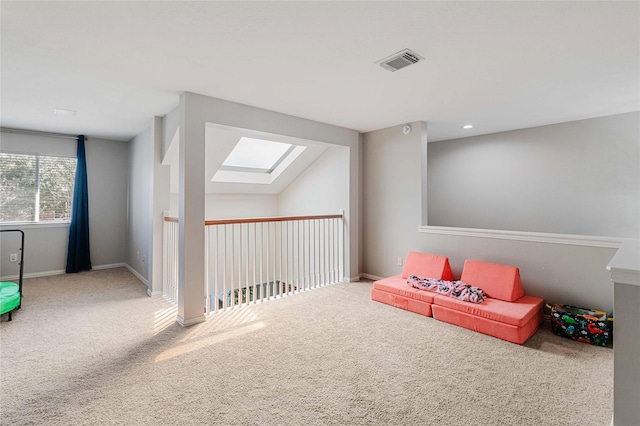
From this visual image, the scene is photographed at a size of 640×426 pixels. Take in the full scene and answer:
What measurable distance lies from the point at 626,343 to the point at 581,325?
1642 mm

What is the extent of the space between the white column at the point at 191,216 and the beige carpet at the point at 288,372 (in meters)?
0.24

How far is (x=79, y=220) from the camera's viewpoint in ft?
16.3

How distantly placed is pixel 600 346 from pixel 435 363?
1515mm

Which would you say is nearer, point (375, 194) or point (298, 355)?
point (298, 355)

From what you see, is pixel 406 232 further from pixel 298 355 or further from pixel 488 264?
pixel 298 355

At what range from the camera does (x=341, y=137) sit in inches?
176

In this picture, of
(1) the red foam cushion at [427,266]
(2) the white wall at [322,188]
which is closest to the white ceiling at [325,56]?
(2) the white wall at [322,188]

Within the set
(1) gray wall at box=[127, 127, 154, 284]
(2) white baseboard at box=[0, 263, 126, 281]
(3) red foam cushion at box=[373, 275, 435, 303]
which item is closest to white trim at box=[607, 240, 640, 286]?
(3) red foam cushion at box=[373, 275, 435, 303]

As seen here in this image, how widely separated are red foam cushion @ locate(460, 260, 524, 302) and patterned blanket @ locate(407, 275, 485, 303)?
109 millimetres

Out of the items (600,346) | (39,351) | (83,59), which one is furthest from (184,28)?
(600,346)

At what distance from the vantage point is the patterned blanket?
2996 mm

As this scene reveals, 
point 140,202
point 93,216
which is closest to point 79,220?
point 93,216

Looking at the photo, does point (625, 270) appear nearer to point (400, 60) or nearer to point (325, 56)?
point (400, 60)

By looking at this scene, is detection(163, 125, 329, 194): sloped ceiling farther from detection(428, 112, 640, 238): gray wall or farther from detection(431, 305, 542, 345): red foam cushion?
detection(431, 305, 542, 345): red foam cushion
